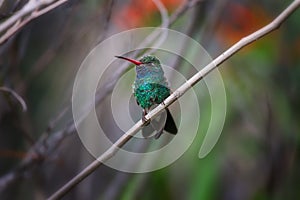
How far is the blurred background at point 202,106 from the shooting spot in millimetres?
2559

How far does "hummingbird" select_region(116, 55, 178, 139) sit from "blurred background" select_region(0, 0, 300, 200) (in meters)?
1.01

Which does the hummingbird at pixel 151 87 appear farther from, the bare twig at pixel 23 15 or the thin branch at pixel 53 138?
the thin branch at pixel 53 138

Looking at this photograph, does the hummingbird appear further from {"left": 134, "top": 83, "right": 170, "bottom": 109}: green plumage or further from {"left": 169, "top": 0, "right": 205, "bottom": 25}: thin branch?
{"left": 169, "top": 0, "right": 205, "bottom": 25}: thin branch

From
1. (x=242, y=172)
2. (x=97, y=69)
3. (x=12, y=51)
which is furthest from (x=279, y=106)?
(x=12, y=51)

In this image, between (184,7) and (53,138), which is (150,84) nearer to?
(184,7)

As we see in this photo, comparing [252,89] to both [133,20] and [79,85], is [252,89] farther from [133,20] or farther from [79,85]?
[79,85]

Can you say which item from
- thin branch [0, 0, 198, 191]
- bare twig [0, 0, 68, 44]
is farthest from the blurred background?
bare twig [0, 0, 68, 44]

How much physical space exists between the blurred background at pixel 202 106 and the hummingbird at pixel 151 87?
1013mm

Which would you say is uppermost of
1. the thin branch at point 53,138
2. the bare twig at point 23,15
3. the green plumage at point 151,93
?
the thin branch at point 53,138

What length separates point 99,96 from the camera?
2.07 metres

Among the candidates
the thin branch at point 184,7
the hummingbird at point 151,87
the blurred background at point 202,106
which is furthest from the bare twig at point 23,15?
the blurred background at point 202,106

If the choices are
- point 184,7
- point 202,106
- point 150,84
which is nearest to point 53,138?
point 184,7

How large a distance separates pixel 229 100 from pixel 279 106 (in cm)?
29

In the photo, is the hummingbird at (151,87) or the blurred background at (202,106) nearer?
the hummingbird at (151,87)
